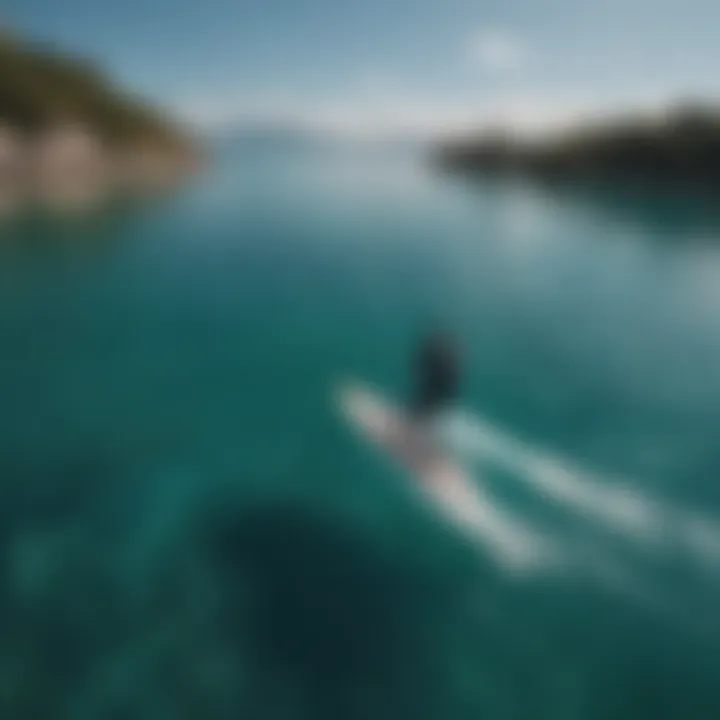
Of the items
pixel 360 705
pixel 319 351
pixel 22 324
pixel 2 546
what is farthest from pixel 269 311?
pixel 360 705

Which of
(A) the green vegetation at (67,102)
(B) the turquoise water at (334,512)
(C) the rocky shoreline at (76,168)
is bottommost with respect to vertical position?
(B) the turquoise water at (334,512)

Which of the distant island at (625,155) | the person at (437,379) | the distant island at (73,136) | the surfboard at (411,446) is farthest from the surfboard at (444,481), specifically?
the distant island at (625,155)

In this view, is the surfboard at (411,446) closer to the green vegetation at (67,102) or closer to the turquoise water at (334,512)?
the turquoise water at (334,512)

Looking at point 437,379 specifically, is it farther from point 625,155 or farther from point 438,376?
point 625,155

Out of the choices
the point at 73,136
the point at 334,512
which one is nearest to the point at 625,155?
the point at 73,136

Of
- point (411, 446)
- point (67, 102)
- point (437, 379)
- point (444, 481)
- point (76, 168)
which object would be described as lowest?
point (444, 481)

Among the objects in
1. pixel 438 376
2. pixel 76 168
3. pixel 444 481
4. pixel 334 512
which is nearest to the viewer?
pixel 334 512

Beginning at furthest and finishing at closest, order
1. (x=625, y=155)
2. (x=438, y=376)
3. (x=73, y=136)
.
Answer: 1. (x=625, y=155)
2. (x=73, y=136)
3. (x=438, y=376)

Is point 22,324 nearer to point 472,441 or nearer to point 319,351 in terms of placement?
point 319,351
